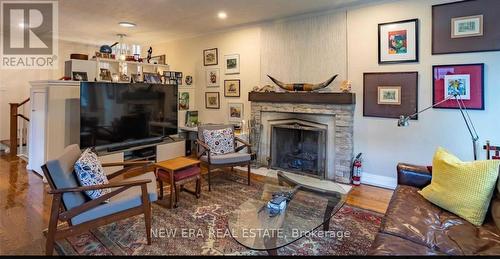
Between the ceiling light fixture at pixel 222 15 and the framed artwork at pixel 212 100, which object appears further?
the framed artwork at pixel 212 100

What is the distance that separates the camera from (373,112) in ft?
12.7

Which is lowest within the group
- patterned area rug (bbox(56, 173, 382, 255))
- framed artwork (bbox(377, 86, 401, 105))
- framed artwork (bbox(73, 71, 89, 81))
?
patterned area rug (bbox(56, 173, 382, 255))

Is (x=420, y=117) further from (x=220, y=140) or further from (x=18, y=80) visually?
(x=18, y=80)

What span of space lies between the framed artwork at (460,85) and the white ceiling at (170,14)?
139 cm

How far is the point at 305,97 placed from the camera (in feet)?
13.9

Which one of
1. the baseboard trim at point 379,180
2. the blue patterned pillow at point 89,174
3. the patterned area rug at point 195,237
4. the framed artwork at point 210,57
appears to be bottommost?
the patterned area rug at point 195,237

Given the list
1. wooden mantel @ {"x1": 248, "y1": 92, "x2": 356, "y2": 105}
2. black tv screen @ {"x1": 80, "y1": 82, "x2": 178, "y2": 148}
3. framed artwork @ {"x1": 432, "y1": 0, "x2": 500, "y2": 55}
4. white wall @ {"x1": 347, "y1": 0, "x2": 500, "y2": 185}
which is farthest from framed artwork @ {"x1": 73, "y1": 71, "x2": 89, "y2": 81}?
framed artwork @ {"x1": 432, "y1": 0, "x2": 500, "y2": 55}

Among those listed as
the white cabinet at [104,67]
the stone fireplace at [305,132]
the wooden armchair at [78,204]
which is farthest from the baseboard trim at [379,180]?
the white cabinet at [104,67]

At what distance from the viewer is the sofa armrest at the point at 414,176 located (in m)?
2.56

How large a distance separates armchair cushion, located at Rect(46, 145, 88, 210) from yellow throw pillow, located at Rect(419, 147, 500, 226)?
2.78 metres

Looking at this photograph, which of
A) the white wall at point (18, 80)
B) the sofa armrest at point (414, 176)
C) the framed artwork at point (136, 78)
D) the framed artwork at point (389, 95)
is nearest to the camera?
the sofa armrest at point (414, 176)

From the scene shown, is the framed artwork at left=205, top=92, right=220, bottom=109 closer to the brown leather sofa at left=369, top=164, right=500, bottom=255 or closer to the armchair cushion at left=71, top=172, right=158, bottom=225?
the armchair cushion at left=71, top=172, right=158, bottom=225

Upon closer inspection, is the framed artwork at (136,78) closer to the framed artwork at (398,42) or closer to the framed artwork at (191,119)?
the framed artwork at (191,119)

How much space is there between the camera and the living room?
2.15m
